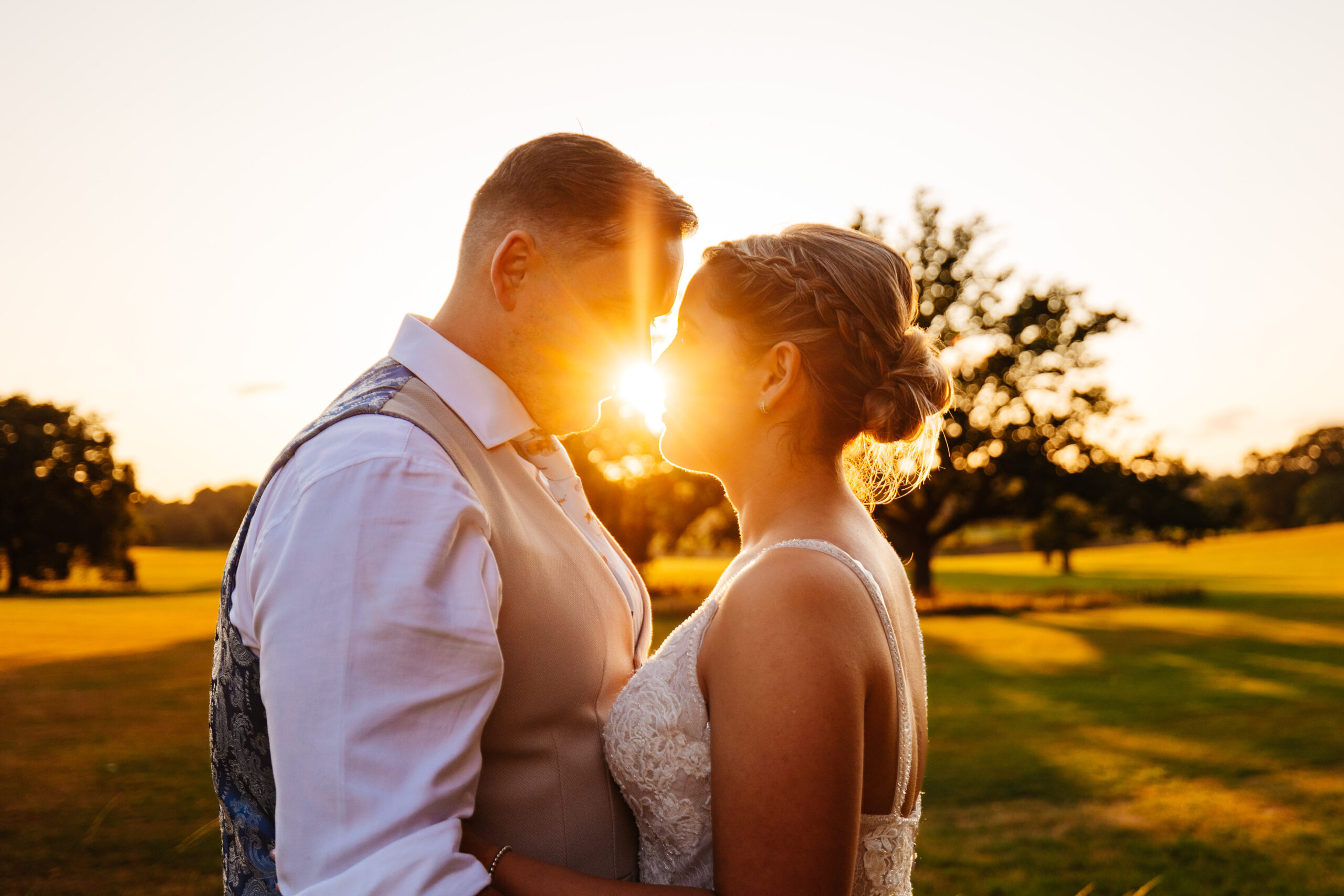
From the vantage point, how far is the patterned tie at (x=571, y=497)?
2486mm

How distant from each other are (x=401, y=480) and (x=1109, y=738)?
1284 cm

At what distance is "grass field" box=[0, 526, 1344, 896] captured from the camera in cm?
693

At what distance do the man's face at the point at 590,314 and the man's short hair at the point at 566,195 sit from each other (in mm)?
61

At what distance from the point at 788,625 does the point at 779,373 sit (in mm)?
847

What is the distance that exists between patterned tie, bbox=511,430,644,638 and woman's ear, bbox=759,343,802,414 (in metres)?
0.60

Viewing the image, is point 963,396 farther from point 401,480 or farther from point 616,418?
→ point 401,480

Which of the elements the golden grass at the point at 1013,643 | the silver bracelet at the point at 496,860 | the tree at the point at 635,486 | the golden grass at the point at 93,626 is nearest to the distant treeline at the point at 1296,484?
the golden grass at the point at 1013,643

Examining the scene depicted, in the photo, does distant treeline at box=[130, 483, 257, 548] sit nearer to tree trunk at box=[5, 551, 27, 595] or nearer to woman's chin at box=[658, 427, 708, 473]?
tree trunk at box=[5, 551, 27, 595]

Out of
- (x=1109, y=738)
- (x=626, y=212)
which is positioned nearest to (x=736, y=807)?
Answer: (x=626, y=212)

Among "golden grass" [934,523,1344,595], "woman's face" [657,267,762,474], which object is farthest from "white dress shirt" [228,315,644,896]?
"golden grass" [934,523,1344,595]

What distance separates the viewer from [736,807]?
189cm

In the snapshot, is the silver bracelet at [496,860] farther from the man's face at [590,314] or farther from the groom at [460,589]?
the man's face at [590,314]

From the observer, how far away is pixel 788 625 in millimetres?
1943

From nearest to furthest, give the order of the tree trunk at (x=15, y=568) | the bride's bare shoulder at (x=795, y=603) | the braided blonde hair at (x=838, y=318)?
the bride's bare shoulder at (x=795, y=603)
the braided blonde hair at (x=838, y=318)
the tree trunk at (x=15, y=568)
